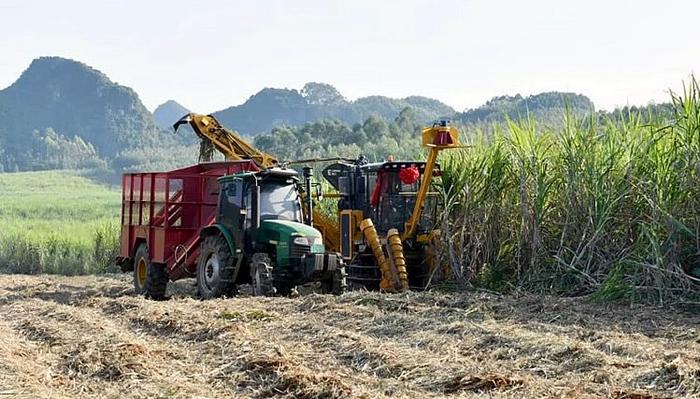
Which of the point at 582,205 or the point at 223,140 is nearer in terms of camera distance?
the point at 582,205

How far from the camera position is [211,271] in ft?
40.2

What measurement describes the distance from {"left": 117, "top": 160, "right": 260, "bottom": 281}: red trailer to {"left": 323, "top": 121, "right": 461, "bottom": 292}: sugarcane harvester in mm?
1597

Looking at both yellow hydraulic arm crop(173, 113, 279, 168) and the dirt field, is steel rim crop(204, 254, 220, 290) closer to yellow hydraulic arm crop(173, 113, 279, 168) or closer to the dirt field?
the dirt field

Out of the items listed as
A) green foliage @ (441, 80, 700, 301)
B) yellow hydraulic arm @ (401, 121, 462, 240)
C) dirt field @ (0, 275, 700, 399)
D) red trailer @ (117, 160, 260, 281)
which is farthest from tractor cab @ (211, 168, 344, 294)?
green foliage @ (441, 80, 700, 301)

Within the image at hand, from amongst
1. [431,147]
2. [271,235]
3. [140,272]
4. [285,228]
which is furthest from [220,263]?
[431,147]

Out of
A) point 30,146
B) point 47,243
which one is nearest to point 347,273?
point 47,243

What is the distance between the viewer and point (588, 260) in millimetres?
10461

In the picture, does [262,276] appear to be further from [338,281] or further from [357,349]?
[357,349]

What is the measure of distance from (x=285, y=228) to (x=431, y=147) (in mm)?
2260

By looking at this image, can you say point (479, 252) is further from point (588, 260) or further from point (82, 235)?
point (82, 235)

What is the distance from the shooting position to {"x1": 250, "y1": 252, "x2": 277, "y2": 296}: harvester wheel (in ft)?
37.1

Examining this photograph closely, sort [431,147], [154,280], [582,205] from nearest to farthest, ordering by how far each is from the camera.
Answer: [582,205], [431,147], [154,280]

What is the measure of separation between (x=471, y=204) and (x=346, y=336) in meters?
4.98

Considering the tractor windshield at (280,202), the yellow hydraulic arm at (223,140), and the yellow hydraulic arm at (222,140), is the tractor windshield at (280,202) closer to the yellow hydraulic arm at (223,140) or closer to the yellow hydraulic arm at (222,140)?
the yellow hydraulic arm at (223,140)
